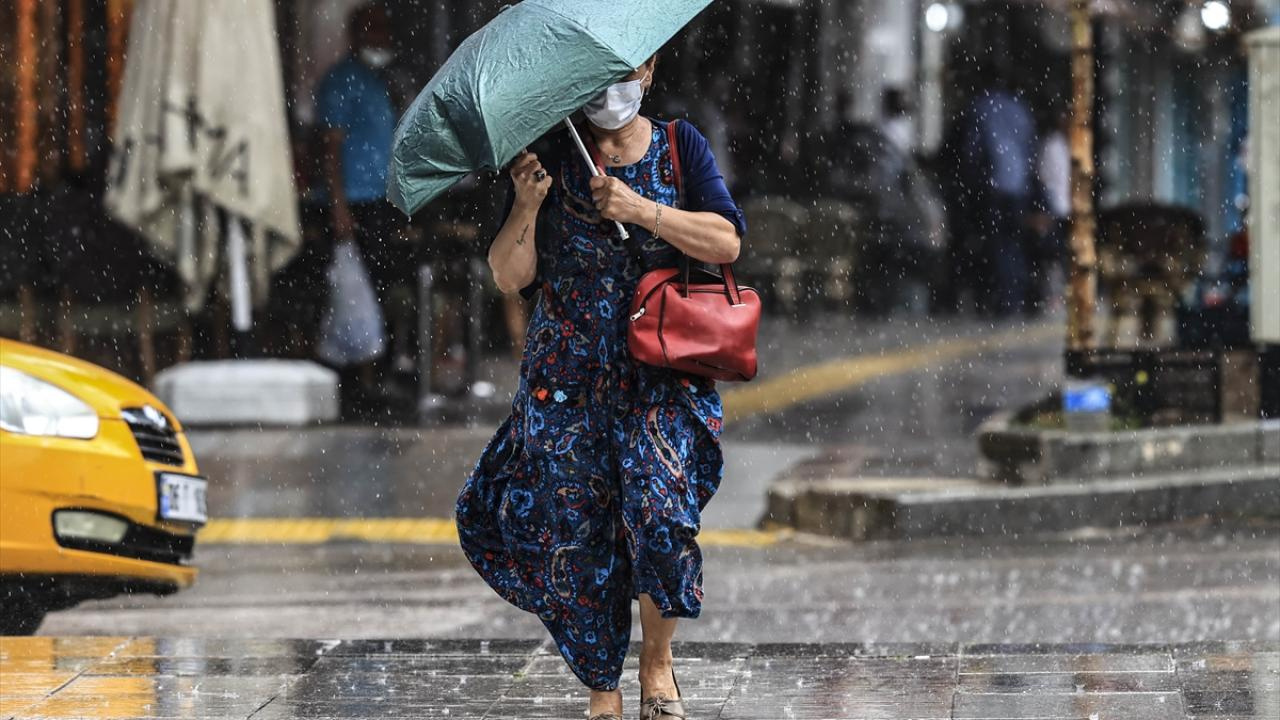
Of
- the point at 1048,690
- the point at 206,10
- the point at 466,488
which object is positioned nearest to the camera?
the point at 466,488

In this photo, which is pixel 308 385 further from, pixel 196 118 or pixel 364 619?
pixel 364 619

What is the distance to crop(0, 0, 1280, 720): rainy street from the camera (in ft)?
16.4

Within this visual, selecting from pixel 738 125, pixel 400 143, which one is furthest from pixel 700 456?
pixel 738 125

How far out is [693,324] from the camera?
483cm

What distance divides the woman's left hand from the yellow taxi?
2764 mm

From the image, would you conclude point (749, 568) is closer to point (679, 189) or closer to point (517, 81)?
point (679, 189)

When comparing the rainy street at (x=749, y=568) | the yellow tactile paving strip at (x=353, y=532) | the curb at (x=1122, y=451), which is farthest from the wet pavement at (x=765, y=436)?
the curb at (x=1122, y=451)

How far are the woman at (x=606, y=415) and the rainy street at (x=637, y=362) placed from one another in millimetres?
10

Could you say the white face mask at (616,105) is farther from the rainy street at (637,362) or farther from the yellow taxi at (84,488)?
the yellow taxi at (84,488)

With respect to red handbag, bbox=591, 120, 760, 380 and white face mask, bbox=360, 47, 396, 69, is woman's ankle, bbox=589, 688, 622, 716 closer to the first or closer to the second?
red handbag, bbox=591, 120, 760, 380

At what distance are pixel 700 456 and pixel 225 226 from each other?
901 cm

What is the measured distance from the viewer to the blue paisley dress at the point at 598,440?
4906mm

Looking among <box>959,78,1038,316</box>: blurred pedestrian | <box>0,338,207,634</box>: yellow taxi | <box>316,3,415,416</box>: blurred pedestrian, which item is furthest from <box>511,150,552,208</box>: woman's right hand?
<box>959,78,1038,316</box>: blurred pedestrian

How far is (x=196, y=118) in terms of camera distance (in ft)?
42.9
